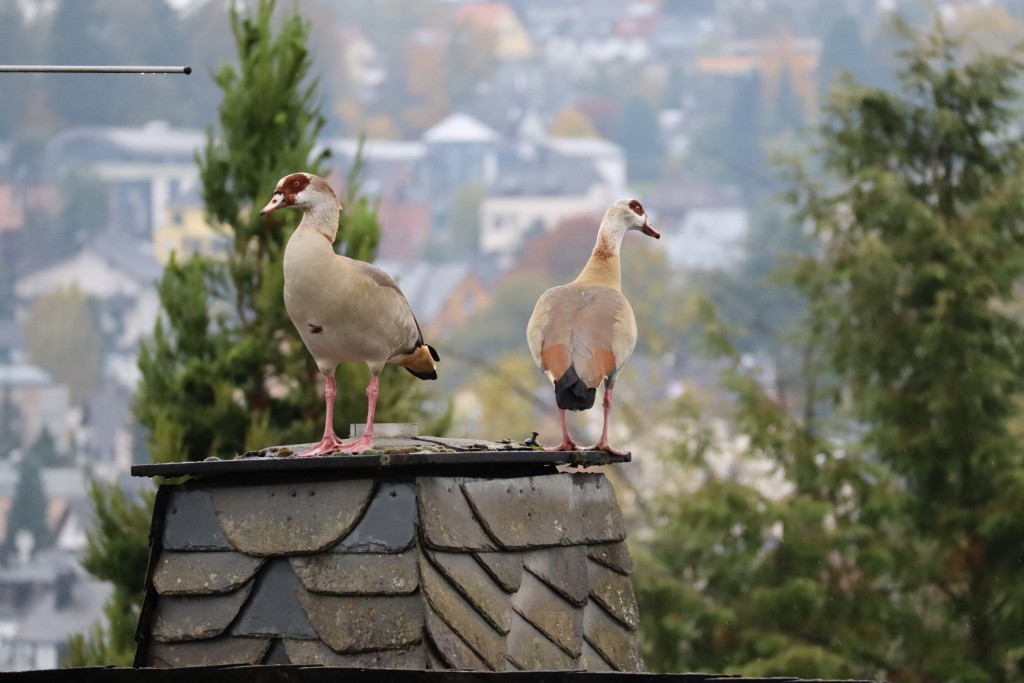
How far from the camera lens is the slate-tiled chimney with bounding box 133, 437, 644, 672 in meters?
3.20

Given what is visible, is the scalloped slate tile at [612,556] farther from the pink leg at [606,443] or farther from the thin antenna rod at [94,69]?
the thin antenna rod at [94,69]

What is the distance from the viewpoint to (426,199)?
69.6m

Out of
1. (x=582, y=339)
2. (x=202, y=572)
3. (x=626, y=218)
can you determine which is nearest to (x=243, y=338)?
(x=626, y=218)

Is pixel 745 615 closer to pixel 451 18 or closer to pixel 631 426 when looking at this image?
pixel 631 426

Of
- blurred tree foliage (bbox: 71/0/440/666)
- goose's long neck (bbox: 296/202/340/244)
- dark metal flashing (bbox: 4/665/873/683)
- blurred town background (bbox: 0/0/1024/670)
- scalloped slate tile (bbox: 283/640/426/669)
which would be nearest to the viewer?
dark metal flashing (bbox: 4/665/873/683)

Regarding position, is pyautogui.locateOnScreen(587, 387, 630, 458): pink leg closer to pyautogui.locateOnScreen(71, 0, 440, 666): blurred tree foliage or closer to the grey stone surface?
the grey stone surface

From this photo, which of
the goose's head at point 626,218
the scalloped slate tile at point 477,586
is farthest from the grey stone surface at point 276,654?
the goose's head at point 626,218

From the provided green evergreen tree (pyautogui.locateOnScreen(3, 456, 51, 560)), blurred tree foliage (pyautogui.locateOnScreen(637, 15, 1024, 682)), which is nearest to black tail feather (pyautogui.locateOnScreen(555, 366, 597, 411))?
blurred tree foliage (pyautogui.locateOnScreen(637, 15, 1024, 682))

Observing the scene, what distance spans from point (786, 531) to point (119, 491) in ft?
25.4

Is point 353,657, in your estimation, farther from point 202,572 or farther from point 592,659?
point 592,659

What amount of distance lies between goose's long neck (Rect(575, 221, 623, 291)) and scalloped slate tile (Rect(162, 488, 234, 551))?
1175 millimetres

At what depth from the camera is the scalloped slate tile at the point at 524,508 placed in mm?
3404

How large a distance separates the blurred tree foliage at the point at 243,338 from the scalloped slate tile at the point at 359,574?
4.93 meters

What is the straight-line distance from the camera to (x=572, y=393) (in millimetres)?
3910
